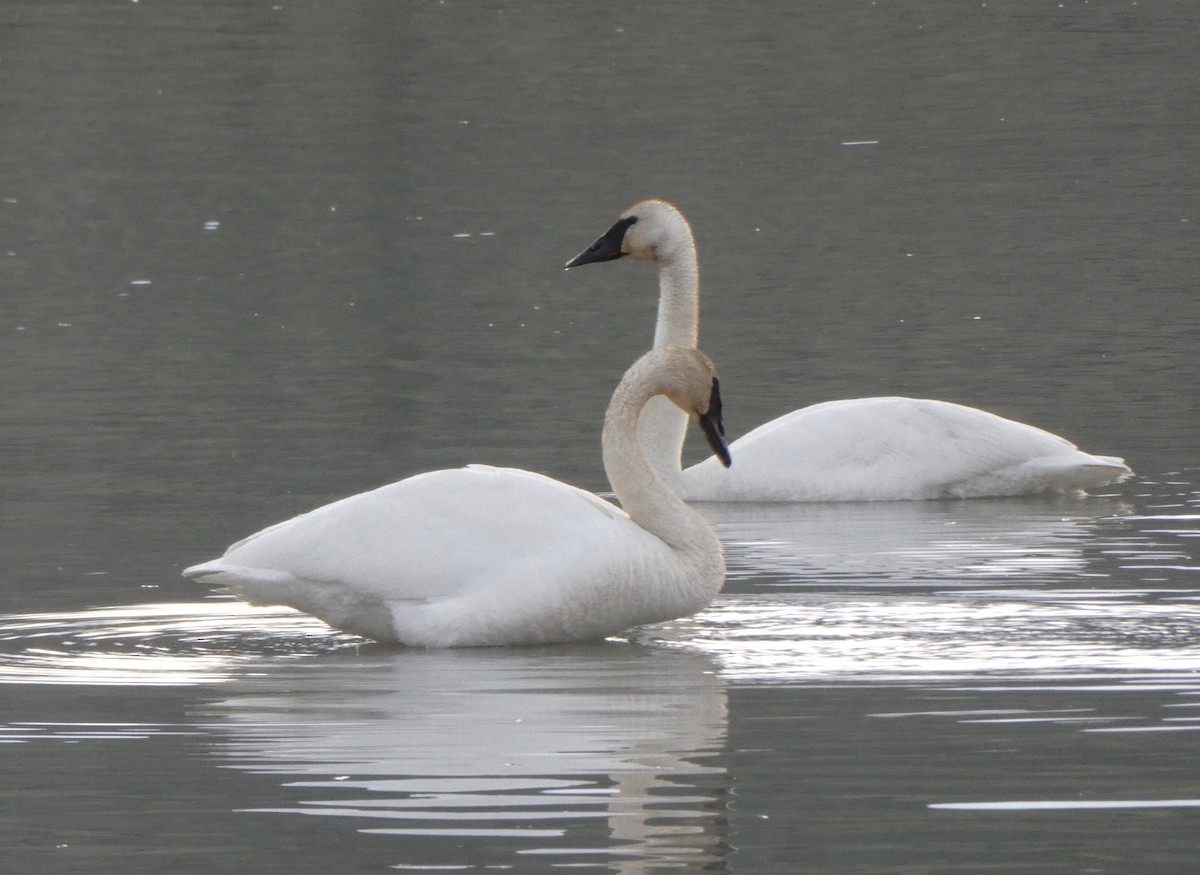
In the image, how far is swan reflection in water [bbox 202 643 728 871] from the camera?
6031 millimetres

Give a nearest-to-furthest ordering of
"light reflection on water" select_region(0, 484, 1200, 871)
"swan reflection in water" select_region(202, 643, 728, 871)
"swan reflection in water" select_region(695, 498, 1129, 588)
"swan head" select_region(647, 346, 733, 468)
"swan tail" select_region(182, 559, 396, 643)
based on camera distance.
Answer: "swan reflection in water" select_region(202, 643, 728, 871), "light reflection on water" select_region(0, 484, 1200, 871), "swan tail" select_region(182, 559, 396, 643), "swan head" select_region(647, 346, 733, 468), "swan reflection in water" select_region(695, 498, 1129, 588)

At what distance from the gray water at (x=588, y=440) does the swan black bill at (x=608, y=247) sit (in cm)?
92

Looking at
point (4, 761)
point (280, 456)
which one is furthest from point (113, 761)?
point (280, 456)

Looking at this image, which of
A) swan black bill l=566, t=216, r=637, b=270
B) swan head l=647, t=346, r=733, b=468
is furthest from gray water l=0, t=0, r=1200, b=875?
swan black bill l=566, t=216, r=637, b=270

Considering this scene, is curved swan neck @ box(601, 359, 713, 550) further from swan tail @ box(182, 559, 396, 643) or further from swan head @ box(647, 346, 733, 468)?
swan tail @ box(182, 559, 396, 643)

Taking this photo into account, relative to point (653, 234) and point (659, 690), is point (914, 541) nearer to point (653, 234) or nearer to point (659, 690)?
point (653, 234)

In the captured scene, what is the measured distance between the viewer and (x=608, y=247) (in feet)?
38.5

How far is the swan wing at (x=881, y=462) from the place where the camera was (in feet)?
39.0

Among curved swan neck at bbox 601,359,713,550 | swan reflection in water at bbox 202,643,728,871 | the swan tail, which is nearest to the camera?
swan reflection in water at bbox 202,643,728,871

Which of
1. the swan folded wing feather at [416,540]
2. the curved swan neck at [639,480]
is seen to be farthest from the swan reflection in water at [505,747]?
the curved swan neck at [639,480]

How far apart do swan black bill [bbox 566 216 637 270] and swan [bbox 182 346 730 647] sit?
315cm

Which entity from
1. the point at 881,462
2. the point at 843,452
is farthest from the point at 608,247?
the point at 881,462

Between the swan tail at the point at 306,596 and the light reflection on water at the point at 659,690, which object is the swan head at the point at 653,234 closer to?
the light reflection on water at the point at 659,690

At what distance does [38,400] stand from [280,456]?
7.39ft
